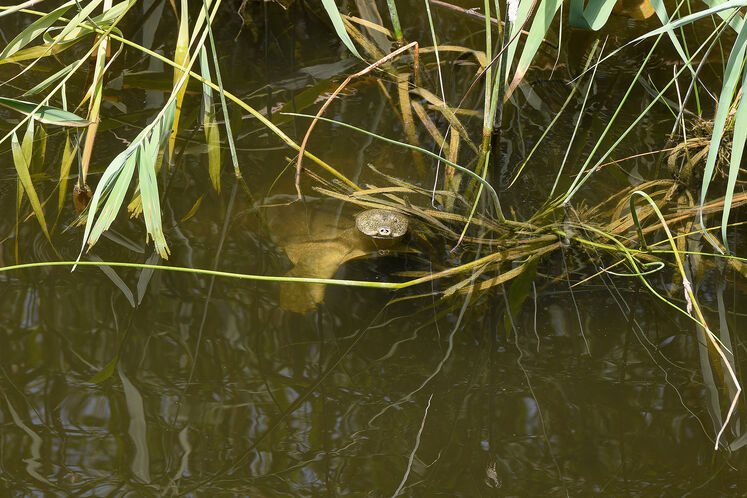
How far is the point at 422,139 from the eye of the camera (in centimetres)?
148

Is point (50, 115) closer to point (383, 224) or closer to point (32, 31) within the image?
point (32, 31)

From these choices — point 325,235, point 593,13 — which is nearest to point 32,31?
point 325,235

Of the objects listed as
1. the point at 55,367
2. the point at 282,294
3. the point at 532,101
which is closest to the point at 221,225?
the point at 282,294

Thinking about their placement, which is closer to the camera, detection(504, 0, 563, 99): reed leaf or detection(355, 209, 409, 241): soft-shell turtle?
detection(504, 0, 563, 99): reed leaf

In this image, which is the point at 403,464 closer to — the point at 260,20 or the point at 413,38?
the point at 413,38

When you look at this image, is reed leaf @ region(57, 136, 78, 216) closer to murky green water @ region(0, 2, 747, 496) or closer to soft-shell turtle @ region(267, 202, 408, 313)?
murky green water @ region(0, 2, 747, 496)

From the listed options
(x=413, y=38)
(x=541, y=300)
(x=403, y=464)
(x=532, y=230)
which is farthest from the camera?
(x=413, y=38)

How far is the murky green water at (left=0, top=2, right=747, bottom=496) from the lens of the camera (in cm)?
90

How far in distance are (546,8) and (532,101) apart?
22.7 inches

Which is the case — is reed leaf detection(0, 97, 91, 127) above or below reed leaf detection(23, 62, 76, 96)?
below

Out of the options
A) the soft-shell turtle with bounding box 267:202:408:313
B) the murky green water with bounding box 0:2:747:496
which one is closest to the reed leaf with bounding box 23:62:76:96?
the murky green water with bounding box 0:2:747:496

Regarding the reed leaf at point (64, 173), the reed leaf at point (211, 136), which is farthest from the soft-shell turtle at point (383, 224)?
the reed leaf at point (64, 173)

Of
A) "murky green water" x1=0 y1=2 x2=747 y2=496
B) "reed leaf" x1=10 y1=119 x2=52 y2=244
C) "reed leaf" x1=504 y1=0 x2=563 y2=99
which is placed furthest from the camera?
"reed leaf" x1=10 y1=119 x2=52 y2=244

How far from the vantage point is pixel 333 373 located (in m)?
1.03
